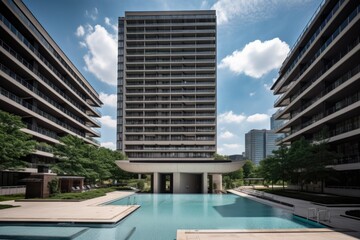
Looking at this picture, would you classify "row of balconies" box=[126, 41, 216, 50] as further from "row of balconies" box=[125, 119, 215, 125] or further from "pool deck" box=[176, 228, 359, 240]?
"pool deck" box=[176, 228, 359, 240]

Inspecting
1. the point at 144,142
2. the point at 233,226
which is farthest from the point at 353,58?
the point at 144,142

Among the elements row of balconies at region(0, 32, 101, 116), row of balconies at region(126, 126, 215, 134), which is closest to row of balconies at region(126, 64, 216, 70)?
row of balconies at region(126, 126, 215, 134)

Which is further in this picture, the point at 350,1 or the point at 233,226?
the point at 350,1

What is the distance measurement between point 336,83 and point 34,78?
141 feet

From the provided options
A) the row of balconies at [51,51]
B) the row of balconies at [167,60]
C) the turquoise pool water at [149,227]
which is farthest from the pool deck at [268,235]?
the row of balconies at [167,60]

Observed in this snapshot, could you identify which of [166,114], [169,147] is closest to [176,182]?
[169,147]

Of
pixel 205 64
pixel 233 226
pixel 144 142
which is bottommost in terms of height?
pixel 233 226

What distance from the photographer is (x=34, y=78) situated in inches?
1791

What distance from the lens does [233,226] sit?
16.5 m

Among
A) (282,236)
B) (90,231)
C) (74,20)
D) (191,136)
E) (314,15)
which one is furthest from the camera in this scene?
(191,136)

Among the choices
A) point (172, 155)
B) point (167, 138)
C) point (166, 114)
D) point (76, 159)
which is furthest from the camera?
point (166, 114)

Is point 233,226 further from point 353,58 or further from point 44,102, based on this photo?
point 44,102

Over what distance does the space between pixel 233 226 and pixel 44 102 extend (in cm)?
4175

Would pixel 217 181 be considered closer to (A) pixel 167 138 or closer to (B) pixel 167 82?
(A) pixel 167 138
